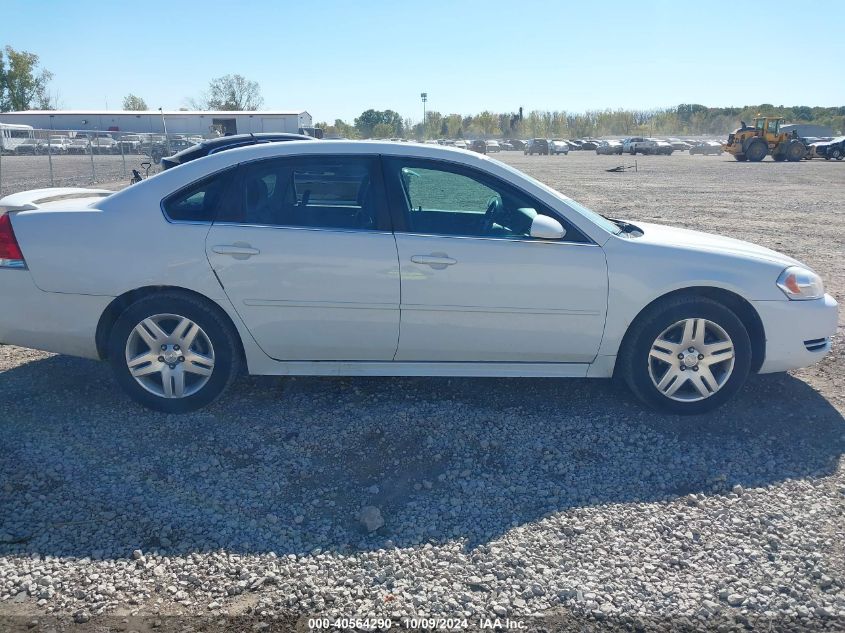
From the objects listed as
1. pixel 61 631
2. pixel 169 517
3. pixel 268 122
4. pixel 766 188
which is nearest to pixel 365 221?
pixel 169 517

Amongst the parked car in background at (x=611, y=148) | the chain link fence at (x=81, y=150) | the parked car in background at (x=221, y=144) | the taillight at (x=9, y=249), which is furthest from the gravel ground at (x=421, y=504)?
the parked car in background at (x=611, y=148)

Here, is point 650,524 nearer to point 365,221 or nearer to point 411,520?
point 411,520

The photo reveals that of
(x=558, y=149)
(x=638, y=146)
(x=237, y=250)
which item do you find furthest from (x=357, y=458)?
(x=558, y=149)

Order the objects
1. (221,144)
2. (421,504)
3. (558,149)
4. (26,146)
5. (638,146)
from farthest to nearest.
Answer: (558,149), (638,146), (26,146), (221,144), (421,504)

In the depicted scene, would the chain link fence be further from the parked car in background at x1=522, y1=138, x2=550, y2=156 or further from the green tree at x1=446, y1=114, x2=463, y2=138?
the green tree at x1=446, y1=114, x2=463, y2=138

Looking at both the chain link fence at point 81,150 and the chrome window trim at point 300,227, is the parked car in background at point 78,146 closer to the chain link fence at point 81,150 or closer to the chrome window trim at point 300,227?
the chain link fence at point 81,150

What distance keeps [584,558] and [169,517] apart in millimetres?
1938

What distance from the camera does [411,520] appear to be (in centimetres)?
347

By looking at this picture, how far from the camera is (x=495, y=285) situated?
4.45 meters

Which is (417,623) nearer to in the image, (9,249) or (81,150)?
(9,249)

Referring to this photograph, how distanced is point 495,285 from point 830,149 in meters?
48.5

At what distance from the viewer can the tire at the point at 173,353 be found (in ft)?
14.6

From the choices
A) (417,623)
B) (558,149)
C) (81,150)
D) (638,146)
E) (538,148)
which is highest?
(638,146)

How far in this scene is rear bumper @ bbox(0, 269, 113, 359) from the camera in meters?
4.49
